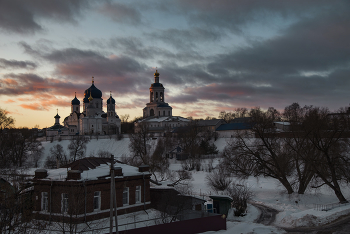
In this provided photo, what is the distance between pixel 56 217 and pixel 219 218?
893 cm

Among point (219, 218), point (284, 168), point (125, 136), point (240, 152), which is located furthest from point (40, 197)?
point (125, 136)

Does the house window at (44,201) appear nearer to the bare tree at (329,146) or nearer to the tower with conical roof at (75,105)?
the bare tree at (329,146)

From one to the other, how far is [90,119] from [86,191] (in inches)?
2803

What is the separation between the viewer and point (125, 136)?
7906 cm

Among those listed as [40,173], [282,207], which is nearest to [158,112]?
[282,207]

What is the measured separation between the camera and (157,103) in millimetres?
106875

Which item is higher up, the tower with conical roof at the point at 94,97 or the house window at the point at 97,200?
the tower with conical roof at the point at 94,97

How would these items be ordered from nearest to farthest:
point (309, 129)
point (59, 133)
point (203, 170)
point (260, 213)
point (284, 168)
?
1. point (260, 213)
2. point (309, 129)
3. point (284, 168)
4. point (203, 170)
5. point (59, 133)

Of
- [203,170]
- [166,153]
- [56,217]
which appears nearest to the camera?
[56,217]

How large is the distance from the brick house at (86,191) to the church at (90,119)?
2627 inches

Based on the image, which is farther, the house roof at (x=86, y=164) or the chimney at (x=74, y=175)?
the house roof at (x=86, y=164)

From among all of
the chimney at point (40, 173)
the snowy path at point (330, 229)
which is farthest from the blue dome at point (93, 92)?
the snowy path at point (330, 229)

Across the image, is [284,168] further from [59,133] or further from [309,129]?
[59,133]

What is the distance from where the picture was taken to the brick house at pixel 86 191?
17.2 m
